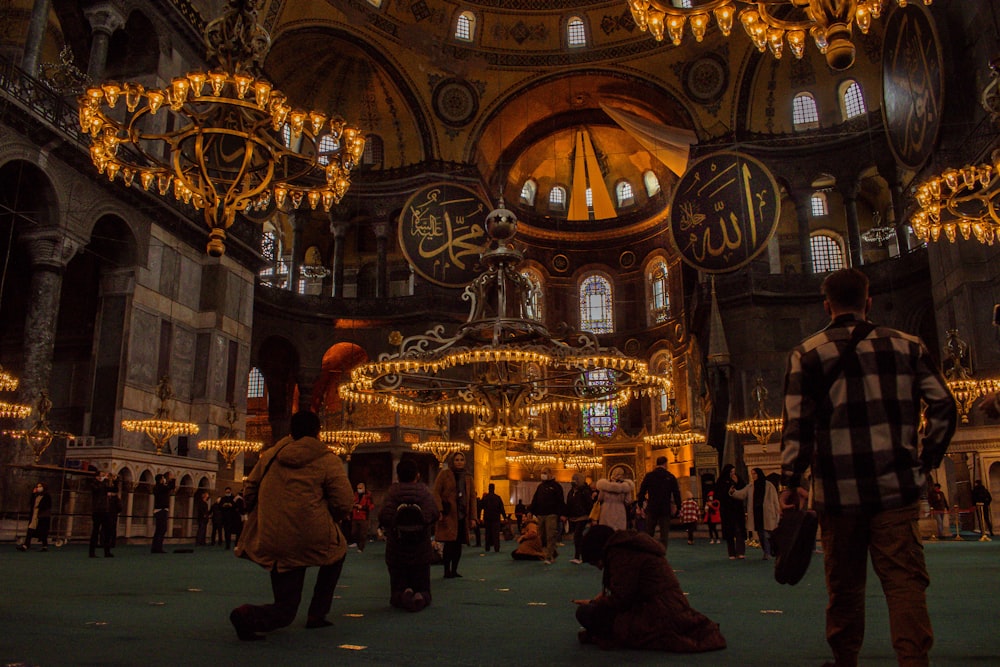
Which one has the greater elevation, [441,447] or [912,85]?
[912,85]

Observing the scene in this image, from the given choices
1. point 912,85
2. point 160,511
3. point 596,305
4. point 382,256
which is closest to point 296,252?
point 382,256

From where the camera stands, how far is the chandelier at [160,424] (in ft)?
40.8

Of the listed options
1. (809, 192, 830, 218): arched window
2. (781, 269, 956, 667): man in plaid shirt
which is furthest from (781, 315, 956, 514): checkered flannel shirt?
(809, 192, 830, 218): arched window

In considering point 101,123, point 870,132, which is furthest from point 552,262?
point 101,123

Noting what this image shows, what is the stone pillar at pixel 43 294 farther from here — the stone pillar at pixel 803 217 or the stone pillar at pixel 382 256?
the stone pillar at pixel 803 217

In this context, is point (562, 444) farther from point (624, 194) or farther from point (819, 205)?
point (624, 194)

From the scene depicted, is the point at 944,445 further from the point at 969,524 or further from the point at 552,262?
the point at 552,262

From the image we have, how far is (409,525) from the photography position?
472cm

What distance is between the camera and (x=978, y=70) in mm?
13875

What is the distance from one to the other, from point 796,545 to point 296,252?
72.2 ft

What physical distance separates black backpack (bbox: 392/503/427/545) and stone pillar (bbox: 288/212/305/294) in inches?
729

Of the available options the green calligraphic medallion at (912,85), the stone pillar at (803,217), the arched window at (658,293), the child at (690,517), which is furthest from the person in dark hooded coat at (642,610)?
the arched window at (658,293)

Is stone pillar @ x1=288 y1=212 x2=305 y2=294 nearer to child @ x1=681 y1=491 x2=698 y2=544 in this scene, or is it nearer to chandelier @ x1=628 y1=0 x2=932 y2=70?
child @ x1=681 y1=491 x2=698 y2=544

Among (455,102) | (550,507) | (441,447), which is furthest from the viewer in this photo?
(455,102)
